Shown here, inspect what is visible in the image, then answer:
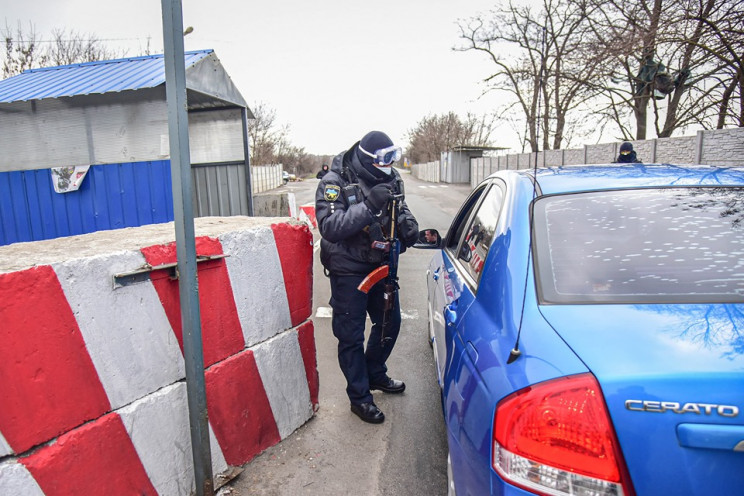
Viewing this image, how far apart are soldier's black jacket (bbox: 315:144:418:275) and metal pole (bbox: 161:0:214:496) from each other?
93cm

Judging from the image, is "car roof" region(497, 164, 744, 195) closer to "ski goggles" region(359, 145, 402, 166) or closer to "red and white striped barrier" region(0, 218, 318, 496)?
"ski goggles" region(359, 145, 402, 166)

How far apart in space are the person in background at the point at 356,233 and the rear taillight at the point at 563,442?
1.69 metres

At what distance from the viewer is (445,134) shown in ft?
195

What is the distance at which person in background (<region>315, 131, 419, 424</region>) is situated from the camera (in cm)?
288

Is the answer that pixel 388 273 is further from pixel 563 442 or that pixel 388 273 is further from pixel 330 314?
pixel 330 314

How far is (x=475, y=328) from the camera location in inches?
70.6

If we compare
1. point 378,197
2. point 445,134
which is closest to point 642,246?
point 378,197

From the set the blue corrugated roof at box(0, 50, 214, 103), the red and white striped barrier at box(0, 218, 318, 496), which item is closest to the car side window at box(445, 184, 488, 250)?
the red and white striped barrier at box(0, 218, 318, 496)

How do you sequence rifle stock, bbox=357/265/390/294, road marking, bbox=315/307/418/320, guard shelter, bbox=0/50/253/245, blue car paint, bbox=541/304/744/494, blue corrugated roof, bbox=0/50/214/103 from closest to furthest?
1. blue car paint, bbox=541/304/744/494
2. rifle stock, bbox=357/265/390/294
3. road marking, bbox=315/307/418/320
4. blue corrugated roof, bbox=0/50/214/103
5. guard shelter, bbox=0/50/253/245

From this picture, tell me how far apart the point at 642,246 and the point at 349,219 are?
5.05 feet

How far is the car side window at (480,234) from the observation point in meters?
2.21

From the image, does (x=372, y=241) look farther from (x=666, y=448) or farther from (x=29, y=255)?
(x=666, y=448)

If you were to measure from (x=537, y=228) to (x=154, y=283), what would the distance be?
1.67 meters

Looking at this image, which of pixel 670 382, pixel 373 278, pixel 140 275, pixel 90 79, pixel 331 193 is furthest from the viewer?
pixel 90 79
